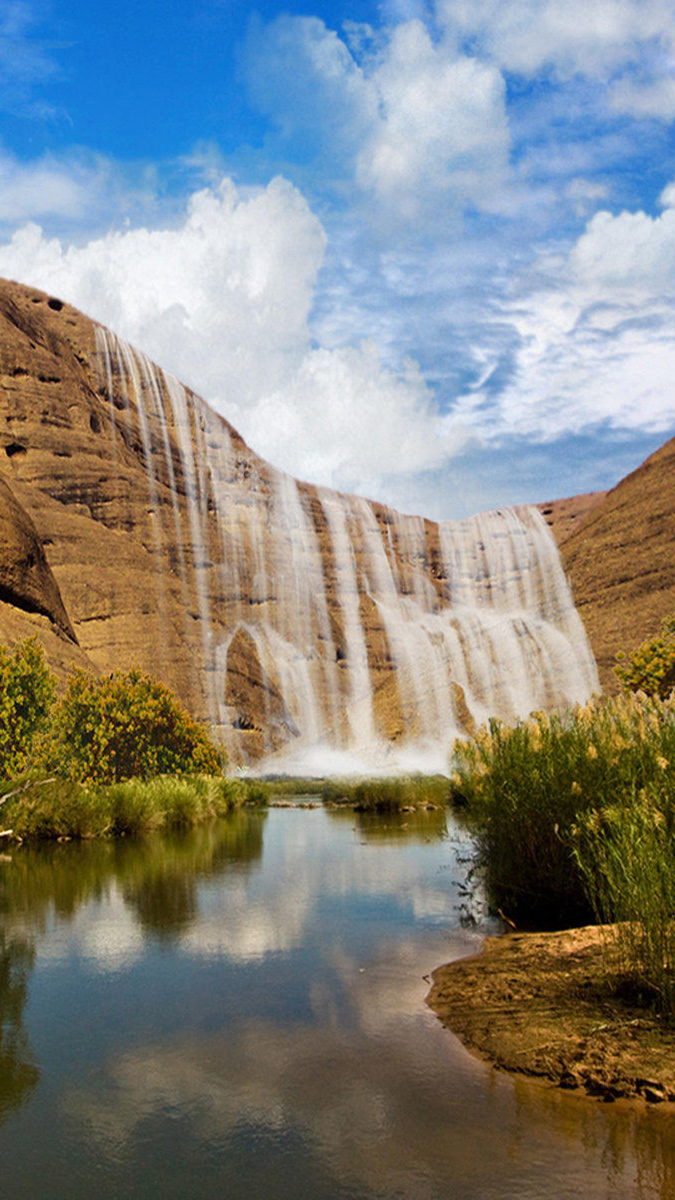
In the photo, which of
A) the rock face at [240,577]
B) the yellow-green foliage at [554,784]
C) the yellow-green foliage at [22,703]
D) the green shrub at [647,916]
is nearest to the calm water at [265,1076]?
the yellow-green foliage at [554,784]

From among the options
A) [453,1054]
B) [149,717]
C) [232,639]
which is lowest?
[453,1054]

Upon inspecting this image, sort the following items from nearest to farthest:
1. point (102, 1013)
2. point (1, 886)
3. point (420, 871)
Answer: point (102, 1013) < point (1, 886) < point (420, 871)

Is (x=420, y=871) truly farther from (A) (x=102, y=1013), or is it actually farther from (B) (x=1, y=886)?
(A) (x=102, y=1013)

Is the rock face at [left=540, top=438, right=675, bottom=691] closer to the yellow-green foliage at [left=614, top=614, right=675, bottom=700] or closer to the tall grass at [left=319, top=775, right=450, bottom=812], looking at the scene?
the tall grass at [left=319, top=775, right=450, bottom=812]

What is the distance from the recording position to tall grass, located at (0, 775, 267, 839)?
71.9 ft

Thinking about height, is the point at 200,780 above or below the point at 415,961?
above

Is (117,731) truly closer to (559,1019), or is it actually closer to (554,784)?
(554,784)

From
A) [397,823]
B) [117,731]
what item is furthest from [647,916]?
[117,731]

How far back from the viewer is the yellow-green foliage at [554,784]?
10.5m

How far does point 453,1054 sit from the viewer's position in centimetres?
718

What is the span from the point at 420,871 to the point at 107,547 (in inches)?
2873

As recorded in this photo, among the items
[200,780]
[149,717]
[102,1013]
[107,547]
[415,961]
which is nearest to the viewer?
[102,1013]

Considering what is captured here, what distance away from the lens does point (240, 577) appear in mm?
100250

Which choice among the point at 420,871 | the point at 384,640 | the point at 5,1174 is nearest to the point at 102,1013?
the point at 5,1174
